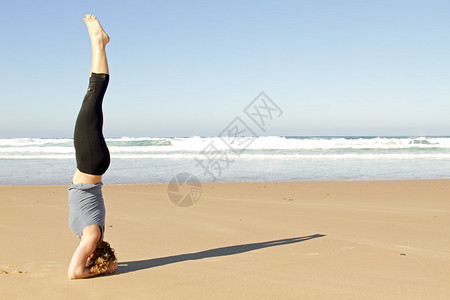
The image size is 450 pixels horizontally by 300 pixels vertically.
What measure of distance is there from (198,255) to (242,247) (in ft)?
2.14

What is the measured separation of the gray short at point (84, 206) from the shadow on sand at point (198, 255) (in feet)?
1.77

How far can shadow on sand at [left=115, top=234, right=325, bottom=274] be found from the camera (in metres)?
3.86

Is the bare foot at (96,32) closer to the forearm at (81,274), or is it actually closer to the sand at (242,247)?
the forearm at (81,274)

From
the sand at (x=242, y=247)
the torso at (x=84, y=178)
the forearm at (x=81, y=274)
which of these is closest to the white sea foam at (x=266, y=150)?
the sand at (x=242, y=247)

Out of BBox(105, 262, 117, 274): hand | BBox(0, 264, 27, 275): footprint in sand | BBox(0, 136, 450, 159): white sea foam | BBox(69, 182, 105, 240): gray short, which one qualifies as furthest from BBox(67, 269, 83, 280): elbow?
BBox(0, 136, 450, 159): white sea foam

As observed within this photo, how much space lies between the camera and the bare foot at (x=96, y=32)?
11.7ft

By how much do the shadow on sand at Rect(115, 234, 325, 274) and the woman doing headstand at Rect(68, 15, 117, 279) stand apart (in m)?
0.33

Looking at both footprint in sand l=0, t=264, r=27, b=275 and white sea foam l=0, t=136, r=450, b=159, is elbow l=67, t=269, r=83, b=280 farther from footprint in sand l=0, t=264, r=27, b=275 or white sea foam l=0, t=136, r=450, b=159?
white sea foam l=0, t=136, r=450, b=159

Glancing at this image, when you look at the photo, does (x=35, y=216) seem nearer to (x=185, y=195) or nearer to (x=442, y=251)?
(x=185, y=195)

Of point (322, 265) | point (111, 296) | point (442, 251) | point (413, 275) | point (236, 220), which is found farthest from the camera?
point (236, 220)

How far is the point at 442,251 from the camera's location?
456cm

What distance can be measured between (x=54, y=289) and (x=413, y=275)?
2.96m

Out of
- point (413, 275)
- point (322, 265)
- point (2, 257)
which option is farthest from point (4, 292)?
point (413, 275)

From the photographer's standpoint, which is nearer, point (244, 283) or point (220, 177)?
point (244, 283)
